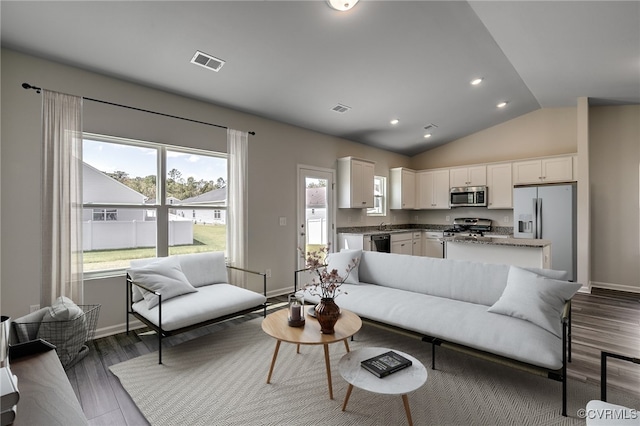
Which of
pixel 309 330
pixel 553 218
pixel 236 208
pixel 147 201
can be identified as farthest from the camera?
pixel 553 218

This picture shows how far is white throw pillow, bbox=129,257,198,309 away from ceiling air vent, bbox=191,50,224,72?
211 centimetres

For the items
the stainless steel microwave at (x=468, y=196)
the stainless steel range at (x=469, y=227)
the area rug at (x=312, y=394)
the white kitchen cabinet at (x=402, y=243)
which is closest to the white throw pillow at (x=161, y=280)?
the area rug at (x=312, y=394)

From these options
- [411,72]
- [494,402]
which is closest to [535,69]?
[411,72]

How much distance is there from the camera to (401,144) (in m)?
6.70

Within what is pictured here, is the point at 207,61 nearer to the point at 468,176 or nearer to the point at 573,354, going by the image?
the point at 573,354

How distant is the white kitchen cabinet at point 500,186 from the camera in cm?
597

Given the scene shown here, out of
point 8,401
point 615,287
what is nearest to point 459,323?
point 8,401

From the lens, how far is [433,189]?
23.1ft

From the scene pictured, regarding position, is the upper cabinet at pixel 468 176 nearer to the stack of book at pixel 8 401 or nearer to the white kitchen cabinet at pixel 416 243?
the white kitchen cabinet at pixel 416 243

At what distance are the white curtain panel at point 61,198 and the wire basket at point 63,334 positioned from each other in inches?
14.8

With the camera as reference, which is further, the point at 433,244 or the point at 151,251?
the point at 433,244

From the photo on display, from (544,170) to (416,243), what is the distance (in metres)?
2.75

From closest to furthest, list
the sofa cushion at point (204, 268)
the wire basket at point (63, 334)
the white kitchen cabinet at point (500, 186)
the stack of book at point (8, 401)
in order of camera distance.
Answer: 1. the stack of book at point (8, 401)
2. the wire basket at point (63, 334)
3. the sofa cushion at point (204, 268)
4. the white kitchen cabinet at point (500, 186)

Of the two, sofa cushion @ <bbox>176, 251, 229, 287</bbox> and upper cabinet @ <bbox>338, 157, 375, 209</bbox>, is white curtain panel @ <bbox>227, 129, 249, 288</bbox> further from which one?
upper cabinet @ <bbox>338, 157, 375, 209</bbox>
